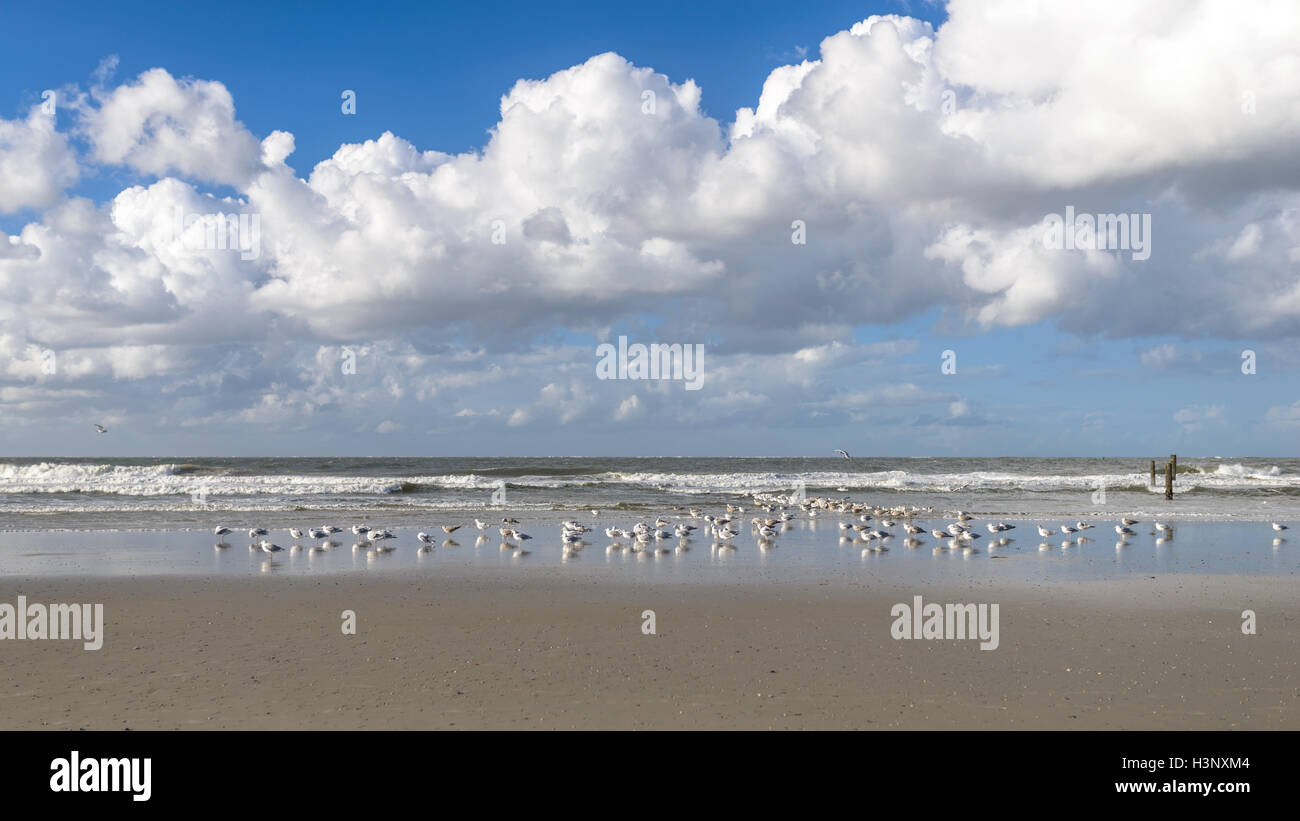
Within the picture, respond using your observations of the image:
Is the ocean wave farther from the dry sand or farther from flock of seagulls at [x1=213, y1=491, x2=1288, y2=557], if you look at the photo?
the dry sand

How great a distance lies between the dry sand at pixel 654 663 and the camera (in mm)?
6918

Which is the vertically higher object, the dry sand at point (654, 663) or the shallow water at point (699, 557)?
the dry sand at point (654, 663)

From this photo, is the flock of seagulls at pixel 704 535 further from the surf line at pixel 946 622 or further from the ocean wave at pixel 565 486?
the ocean wave at pixel 565 486

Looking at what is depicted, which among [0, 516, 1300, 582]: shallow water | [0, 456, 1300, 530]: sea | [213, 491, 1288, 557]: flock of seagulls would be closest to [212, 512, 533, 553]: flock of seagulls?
[213, 491, 1288, 557]: flock of seagulls

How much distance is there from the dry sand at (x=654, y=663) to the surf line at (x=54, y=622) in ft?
0.87

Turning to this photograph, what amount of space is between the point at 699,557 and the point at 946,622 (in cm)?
773

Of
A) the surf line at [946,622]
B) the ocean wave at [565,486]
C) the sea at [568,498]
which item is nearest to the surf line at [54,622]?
the surf line at [946,622]

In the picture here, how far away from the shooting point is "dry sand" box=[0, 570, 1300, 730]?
6918 mm

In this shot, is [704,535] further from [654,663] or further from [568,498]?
[568,498]

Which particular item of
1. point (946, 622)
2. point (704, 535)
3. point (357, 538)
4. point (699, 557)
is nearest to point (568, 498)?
point (704, 535)

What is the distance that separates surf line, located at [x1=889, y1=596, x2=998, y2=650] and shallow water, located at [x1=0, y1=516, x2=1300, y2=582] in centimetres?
264

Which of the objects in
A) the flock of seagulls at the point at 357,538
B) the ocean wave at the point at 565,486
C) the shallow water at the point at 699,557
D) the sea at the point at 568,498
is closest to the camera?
the shallow water at the point at 699,557

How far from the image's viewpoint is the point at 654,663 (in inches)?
339
